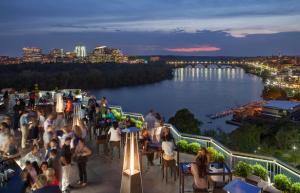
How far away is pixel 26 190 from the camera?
271 inches

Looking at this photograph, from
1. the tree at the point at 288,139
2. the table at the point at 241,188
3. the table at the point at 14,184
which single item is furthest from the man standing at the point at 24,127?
the tree at the point at 288,139

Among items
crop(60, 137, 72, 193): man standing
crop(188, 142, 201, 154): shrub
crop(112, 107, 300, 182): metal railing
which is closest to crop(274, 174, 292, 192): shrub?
crop(112, 107, 300, 182): metal railing

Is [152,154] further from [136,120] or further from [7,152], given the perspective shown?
[136,120]

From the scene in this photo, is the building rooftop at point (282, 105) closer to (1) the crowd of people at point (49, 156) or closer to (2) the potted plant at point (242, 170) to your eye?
(2) the potted plant at point (242, 170)

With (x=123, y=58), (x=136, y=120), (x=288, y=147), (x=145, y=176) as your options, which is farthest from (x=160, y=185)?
(x=123, y=58)

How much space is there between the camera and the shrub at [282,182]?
324 inches

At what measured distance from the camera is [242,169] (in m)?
9.14

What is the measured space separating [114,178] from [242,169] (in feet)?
10.2

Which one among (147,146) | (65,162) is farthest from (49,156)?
(147,146)

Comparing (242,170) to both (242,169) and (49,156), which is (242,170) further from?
(49,156)

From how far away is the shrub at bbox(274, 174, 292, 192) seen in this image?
8.22m

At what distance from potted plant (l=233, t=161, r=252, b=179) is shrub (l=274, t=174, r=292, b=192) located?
712 millimetres

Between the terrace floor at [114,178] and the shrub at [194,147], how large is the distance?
0.80 ft

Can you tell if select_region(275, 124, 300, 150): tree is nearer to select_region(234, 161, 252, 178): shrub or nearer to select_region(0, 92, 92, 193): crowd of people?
select_region(234, 161, 252, 178): shrub
